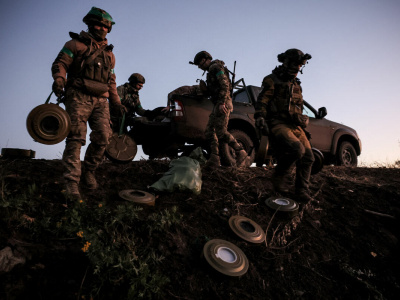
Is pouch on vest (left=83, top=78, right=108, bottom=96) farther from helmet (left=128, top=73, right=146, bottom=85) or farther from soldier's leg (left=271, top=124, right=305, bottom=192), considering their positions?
helmet (left=128, top=73, right=146, bottom=85)


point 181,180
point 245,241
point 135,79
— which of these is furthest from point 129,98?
point 245,241

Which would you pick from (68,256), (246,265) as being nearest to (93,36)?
(68,256)

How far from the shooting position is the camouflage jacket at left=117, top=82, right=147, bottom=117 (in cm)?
543

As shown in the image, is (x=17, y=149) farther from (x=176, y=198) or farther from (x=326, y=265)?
(x=326, y=265)

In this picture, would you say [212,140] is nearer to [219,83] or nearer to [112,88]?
[219,83]

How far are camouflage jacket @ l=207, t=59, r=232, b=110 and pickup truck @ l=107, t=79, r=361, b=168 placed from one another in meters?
0.27

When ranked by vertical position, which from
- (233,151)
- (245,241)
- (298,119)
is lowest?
(245,241)

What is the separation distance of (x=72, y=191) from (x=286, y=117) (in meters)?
2.97

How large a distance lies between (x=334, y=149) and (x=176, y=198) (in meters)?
5.52

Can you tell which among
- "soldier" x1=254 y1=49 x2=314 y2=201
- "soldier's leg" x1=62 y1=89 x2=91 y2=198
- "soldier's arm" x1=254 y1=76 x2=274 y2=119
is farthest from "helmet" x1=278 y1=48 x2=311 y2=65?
"soldier's leg" x1=62 y1=89 x2=91 y2=198

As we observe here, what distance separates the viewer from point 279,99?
3.65 m

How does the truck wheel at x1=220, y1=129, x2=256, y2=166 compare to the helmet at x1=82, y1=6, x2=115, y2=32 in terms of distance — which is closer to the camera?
the helmet at x1=82, y1=6, x2=115, y2=32

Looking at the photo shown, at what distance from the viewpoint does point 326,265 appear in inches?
96.3

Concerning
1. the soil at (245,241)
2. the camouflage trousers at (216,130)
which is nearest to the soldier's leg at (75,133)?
the soil at (245,241)
